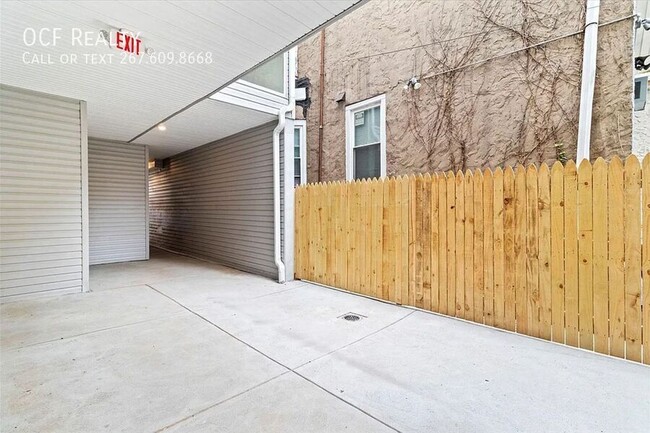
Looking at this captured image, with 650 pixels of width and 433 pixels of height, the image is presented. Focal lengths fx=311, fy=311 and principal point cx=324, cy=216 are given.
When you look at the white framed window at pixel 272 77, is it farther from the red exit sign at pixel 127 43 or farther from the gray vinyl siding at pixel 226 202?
the red exit sign at pixel 127 43

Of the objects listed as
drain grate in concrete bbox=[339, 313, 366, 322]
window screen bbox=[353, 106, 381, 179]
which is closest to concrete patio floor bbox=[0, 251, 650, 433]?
drain grate in concrete bbox=[339, 313, 366, 322]

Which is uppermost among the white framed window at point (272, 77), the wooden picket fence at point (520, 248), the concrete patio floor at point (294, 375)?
the white framed window at point (272, 77)

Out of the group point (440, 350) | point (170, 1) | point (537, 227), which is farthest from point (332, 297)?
point (170, 1)

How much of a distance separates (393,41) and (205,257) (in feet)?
21.6

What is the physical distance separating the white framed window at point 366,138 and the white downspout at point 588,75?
121 inches

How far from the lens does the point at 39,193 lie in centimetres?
454

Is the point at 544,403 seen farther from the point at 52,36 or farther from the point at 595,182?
the point at 52,36

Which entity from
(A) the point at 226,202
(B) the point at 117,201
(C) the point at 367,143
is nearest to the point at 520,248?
(C) the point at 367,143

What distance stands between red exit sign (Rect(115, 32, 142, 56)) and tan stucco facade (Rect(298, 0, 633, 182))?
439cm

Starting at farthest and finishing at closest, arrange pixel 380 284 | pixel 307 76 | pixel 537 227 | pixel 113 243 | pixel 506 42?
pixel 307 76, pixel 113 243, pixel 506 42, pixel 380 284, pixel 537 227

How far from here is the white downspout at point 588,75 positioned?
3.97 m

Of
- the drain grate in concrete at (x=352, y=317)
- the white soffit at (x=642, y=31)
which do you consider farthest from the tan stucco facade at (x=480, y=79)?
the drain grate in concrete at (x=352, y=317)

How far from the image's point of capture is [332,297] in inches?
184

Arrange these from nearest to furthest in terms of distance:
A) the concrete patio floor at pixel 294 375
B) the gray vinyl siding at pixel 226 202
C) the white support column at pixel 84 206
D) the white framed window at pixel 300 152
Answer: the concrete patio floor at pixel 294 375 < the white support column at pixel 84 206 < the gray vinyl siding at pixel 226 202 < the white framed window at pixel 300 152
